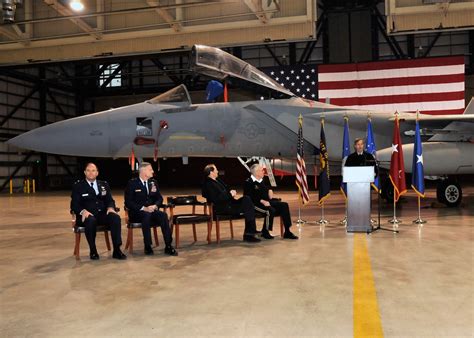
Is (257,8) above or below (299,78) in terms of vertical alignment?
above

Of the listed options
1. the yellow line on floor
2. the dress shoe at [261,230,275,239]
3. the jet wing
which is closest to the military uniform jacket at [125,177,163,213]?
the dress shoe at [261,230,275,239]

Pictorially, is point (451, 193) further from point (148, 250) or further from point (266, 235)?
point (148, 250)

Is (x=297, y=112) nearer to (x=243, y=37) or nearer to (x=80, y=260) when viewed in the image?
(x=80, y=260)

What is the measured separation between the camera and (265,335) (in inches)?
106

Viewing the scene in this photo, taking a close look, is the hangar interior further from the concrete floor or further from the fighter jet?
the fighter jet

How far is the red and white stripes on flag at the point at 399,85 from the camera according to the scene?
16500mm

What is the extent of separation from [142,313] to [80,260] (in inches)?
94.9

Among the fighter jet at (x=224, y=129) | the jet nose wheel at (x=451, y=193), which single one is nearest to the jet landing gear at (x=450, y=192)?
the jet nose wheel at (x=451, y=193)

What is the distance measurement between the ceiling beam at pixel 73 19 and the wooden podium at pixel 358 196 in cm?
1324

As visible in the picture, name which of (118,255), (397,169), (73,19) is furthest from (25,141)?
(73,19)

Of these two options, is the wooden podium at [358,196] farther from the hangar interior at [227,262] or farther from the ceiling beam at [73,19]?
the ceiling beam at [73,19]

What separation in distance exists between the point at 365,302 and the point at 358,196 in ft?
11.6

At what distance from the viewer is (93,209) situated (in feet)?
17.8

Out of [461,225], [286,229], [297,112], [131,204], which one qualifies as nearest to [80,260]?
[131,204]
